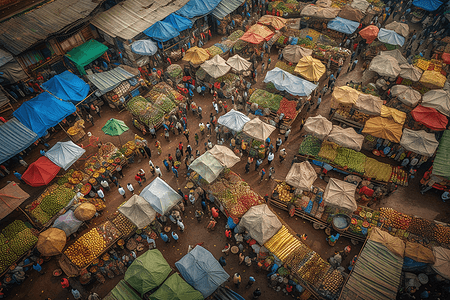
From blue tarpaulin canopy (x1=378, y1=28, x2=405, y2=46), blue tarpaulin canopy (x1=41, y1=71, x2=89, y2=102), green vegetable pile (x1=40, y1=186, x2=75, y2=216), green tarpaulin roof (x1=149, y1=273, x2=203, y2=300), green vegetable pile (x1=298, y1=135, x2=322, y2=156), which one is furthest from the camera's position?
blue tarpaulin canopy (x1=378, y1=28, x2=405, y2=46)

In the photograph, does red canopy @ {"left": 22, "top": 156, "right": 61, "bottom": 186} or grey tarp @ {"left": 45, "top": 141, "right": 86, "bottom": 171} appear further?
grey tarp @ {"left": 45, "top": 141, "right": 86, "bottom": 171}

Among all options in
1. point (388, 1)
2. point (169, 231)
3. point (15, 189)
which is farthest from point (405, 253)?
point (388, 1)

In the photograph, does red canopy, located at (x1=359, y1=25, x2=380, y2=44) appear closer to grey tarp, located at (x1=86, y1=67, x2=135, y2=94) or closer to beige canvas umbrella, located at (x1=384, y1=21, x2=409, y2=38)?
beige canvas umbrella, located at (x1=384, y1=21, x2=409, y2=38)

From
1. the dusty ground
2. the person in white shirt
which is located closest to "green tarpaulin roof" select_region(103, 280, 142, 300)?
the dusty ground

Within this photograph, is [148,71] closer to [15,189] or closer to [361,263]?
[15,189]

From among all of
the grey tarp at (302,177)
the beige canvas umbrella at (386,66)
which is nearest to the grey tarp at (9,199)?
the grey tarp at (302,177)

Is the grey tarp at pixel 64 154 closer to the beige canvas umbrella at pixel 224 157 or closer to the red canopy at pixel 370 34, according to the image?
the beige canvas umbrella at pixel 224 157

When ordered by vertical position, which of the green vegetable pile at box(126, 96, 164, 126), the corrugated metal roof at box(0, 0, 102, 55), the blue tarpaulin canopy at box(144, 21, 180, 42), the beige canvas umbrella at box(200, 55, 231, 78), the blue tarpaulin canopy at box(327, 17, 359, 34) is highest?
the corrugated metal roof at box(0, 0, 102, 55)
